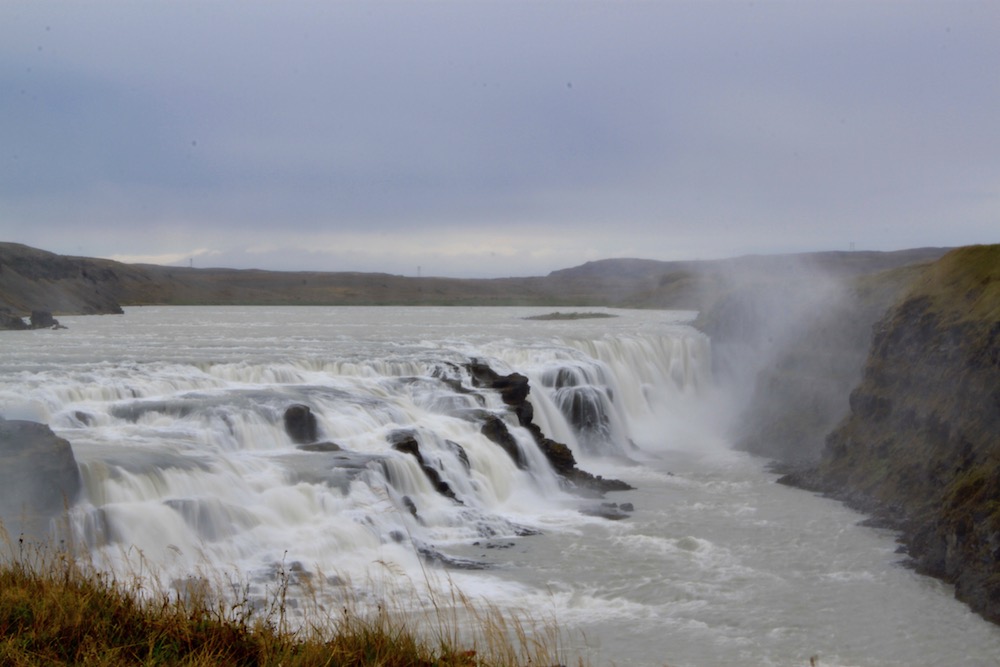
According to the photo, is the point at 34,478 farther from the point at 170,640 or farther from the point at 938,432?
the point at 938,432

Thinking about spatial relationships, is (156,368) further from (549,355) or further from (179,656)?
(179,656)

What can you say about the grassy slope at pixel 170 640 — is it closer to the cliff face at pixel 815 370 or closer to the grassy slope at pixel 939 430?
the grassy slope at pixel 939 430

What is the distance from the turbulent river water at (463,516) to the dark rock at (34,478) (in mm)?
383

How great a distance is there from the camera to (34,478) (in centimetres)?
1201

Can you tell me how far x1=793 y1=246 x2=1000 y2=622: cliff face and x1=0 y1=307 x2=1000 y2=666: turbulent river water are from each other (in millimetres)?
690

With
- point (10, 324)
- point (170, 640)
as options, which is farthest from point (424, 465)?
point (10, 324)

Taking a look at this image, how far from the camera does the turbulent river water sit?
11648 mm

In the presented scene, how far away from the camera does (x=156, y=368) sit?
2278 cm

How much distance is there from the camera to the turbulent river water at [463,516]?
11.6 m

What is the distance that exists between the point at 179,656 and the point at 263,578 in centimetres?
692

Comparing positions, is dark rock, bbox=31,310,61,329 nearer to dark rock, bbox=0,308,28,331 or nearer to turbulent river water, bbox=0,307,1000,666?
dark rock, bbox=0,308,28,331

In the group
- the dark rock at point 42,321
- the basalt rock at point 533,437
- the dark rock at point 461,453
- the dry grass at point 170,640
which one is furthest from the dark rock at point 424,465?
the dark rock at point 42,321

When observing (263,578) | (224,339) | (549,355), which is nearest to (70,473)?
(263,578)

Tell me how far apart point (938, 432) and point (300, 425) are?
40.8ft
